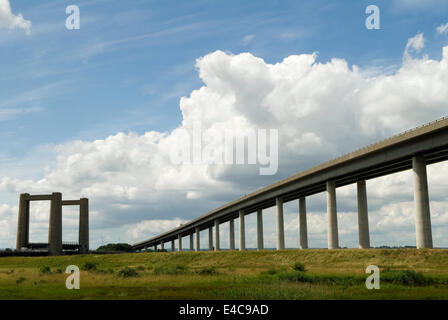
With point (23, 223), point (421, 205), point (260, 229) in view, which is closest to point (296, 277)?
point (421, 205)

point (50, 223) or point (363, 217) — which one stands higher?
point (50, 223)

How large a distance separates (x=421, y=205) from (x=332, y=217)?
855 inches

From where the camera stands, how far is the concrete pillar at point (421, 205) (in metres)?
52.1

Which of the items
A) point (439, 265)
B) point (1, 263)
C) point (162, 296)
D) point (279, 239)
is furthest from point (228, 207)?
point (162, 296)

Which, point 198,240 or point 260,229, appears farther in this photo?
point 198,240

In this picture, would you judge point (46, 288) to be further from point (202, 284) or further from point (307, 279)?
point (307, 279)

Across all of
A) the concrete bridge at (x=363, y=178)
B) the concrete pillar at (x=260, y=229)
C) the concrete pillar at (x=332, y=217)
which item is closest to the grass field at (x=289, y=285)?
the concrete bridge at (x=363, y=178)

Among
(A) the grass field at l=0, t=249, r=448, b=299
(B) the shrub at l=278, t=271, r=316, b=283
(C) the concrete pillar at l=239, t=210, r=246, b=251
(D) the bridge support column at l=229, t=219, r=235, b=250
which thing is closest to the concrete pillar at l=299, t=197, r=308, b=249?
(C) the concrete pillar at l=239, t=210, r=246, b=251

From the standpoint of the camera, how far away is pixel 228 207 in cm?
12281

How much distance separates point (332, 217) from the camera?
73312 millimetres

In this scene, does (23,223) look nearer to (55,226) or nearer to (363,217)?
(55,226)

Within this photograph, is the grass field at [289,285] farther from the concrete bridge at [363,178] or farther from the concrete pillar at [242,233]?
the concrete pillar at [242,233]

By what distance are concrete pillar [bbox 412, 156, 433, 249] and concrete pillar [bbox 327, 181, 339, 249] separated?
20.4 metres
